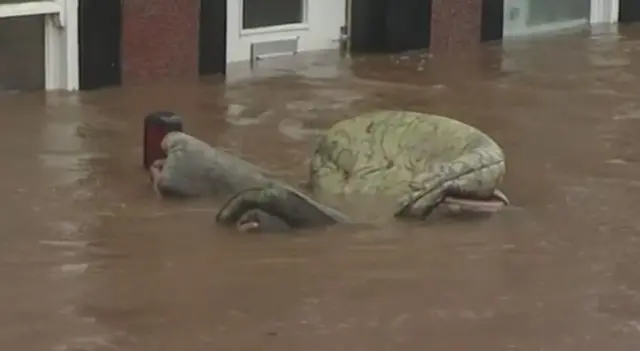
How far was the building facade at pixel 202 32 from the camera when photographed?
664 centimetres

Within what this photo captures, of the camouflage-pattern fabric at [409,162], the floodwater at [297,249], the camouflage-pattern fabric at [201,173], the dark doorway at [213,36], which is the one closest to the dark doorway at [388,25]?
the dark doorway at [213,36]

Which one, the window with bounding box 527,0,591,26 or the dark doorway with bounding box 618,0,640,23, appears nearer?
the window with bounding box 527,0,591,26

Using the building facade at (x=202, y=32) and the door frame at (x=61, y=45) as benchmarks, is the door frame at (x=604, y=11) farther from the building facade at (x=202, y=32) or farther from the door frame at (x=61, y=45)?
the door frame at (x=61, y=45)

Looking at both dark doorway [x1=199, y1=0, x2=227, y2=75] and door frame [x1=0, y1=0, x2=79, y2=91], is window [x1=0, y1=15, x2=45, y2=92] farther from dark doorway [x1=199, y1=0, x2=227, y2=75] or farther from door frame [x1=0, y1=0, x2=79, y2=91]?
dark doorway [x1=199, y1=0, x2=227, y2=75]

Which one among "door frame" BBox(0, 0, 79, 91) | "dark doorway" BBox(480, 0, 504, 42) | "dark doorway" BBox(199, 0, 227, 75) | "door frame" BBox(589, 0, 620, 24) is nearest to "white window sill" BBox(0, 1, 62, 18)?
"door frame" BBox(0, 0, 79, 91)

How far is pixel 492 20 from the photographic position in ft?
28.5

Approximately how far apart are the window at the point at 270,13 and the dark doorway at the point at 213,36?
0.45 metres

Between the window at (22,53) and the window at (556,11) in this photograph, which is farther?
the window at (556,11)

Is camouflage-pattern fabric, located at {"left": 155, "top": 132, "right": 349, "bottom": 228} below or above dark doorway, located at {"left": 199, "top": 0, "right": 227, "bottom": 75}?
below

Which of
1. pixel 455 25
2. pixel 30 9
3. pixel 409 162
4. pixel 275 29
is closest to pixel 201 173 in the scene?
pixel 409 162

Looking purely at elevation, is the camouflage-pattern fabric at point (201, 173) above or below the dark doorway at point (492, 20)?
below

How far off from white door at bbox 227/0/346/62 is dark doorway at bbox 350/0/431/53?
0.31ft

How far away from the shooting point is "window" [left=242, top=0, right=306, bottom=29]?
7.78 m

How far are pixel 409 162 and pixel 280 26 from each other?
3269 millimetres
